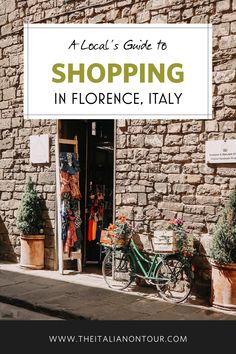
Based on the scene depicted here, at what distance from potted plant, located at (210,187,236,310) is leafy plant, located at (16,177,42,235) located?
11.2 ft

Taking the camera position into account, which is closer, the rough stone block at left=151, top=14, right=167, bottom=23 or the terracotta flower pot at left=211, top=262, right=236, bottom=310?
the terracotta flower pot at left=211, top=262, right=236, bottom=310

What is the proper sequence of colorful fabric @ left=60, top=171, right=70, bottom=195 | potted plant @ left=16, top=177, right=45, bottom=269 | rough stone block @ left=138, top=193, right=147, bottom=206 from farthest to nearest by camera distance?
potted plant @ left=16, top=177, right=45, bottom=269, colorful fabric @ left=60, top=171, right=70, bottom=195, rough stone block @ left=138, top=193, right=147, bottom=206

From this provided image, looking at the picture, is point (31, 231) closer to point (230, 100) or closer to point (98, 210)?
point (98, 210)

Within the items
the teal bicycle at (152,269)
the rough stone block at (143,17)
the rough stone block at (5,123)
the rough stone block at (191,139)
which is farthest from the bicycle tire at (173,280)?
the rough stone block at (5,123)

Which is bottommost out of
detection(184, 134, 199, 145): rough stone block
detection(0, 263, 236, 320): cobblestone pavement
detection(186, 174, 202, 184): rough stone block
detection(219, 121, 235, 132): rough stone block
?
detection(0, 263, 236, 320): cobblestone pavement

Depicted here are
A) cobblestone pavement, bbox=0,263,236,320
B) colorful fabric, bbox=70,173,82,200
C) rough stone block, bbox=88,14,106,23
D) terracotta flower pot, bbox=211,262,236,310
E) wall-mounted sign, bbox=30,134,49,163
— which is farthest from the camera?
wall-mounted sign, bbox=30,134,49,163

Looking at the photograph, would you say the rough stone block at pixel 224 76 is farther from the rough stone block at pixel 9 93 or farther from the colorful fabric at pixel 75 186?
the rough stone block at pixel 9 93

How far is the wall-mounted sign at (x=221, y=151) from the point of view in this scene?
592 cm

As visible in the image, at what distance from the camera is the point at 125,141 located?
6969 millimetres

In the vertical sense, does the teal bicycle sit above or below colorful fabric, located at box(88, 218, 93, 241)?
below

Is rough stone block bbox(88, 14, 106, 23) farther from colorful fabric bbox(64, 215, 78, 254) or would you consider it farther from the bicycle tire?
the bicycle tire

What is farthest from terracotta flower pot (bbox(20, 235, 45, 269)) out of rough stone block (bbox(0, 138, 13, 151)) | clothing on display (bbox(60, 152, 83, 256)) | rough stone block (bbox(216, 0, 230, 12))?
rough stone block (bbox(216, 0, 230, 12))

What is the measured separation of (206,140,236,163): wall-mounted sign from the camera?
5919 mm
